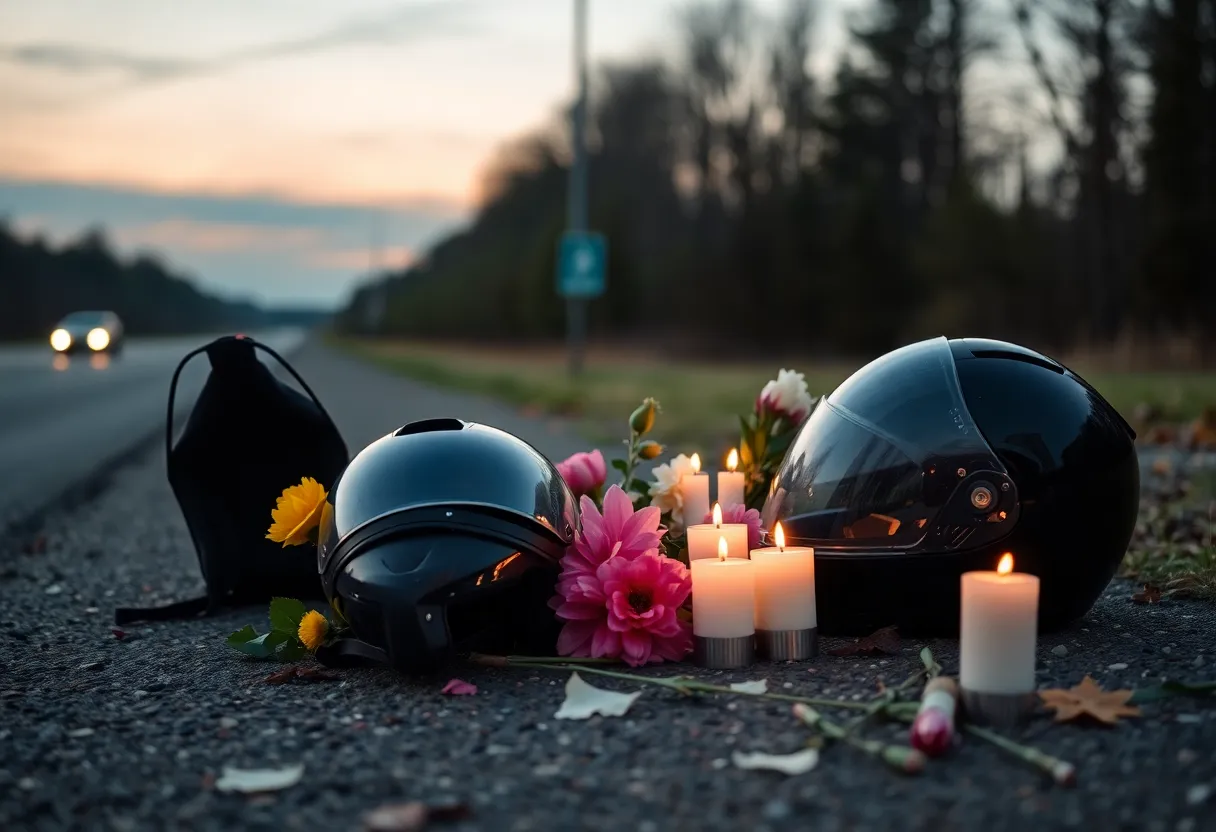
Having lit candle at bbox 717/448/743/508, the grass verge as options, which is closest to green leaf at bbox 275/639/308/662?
lit candle at bbox 717/448/743/508

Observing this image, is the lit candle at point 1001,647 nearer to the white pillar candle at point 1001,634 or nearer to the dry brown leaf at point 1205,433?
the white pillar candle at point 1001,634

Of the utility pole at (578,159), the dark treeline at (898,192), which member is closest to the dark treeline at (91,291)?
the dark treeline at (898,192)

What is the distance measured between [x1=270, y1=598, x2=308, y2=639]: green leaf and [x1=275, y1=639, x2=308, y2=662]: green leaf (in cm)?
3

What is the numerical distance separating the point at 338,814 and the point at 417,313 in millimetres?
94066

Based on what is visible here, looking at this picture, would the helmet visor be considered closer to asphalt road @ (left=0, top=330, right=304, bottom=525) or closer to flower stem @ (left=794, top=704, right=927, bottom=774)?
flower stem @ (left=794, top=704, right=927, bottom=774)

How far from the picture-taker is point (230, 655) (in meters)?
3.70

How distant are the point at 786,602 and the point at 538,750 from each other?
37.1 inches

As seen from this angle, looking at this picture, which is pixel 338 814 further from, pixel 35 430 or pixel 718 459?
pixel 35 430

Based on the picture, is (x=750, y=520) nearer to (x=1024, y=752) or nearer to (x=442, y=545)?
(x=442, y=545)

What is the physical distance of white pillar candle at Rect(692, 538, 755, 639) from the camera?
3.21m

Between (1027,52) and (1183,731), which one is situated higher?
(1027,52)

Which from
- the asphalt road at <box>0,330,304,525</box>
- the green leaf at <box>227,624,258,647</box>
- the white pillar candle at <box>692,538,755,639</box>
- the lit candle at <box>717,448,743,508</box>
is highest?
the lit candle at <box>717,448,743,508</box>

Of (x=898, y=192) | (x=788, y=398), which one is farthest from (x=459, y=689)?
(x=898, y=192)

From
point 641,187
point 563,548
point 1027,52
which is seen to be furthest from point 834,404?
point 641,187
